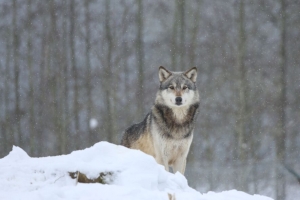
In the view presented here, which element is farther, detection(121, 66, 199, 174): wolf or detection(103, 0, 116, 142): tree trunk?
detection(103, 0, 116, 142): tree trunk

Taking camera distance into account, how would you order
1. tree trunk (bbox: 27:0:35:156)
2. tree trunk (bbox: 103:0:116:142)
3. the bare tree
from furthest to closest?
1. tree trunk (bbox: 27:0:35:156)
2. tree trunk (bbox: 103:0:116:142)
3. the bare tree

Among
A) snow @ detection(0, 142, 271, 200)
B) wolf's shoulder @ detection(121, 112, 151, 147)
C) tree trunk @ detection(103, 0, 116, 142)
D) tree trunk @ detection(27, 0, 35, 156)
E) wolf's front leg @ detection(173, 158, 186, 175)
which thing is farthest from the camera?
tree trunk @ detection(27, 0, 35, 156)

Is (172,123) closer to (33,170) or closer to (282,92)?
(33,170)

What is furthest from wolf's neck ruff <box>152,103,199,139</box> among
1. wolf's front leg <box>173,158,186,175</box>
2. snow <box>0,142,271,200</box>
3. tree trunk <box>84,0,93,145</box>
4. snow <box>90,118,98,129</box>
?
tree trunk <box>84,0,93,145</box>

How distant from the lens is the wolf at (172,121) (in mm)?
5973

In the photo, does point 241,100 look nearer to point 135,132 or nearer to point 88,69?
point 88,69

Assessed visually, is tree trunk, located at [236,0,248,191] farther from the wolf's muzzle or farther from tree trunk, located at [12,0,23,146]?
tree trunk, located at [12,0,23,146]

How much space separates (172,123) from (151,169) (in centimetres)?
283

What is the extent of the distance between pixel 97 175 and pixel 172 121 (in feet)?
9.72

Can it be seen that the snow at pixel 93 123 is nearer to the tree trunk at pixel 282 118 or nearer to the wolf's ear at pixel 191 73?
the tree trunk at pixel 282 118

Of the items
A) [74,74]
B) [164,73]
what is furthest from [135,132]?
[74,74]

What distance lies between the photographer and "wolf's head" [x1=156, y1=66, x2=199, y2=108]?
19.6 ft

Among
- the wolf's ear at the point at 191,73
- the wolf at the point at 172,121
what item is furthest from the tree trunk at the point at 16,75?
the wolf's ear at the point at 191,73

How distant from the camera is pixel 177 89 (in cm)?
595
